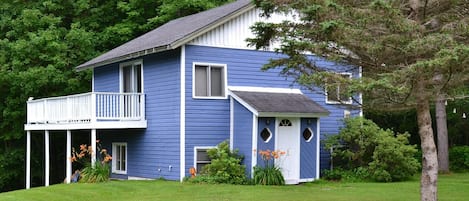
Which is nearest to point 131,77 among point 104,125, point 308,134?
point 104,125

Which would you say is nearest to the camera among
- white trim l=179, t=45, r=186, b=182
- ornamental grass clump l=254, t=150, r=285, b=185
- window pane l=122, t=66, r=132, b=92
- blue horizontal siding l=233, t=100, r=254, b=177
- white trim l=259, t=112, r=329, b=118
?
ornamental grass clump l=254, t=150, r=285, b=185

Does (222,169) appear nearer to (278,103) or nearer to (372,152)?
(278,103)

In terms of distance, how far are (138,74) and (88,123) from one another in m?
2.71

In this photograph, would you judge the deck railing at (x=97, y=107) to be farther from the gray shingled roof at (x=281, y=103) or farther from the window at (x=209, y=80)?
the gray shingled roof at (x=281, y=103)

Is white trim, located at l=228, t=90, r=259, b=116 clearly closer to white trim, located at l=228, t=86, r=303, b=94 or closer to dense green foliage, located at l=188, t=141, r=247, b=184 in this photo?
white trim, located at l=228, t=86, r=303, b=94

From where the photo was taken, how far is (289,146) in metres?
19.6

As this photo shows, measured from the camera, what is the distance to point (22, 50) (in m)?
26.6

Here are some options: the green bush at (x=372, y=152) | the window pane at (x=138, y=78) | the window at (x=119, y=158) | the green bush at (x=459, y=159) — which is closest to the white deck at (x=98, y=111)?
the window pane at (x=138, y=78)

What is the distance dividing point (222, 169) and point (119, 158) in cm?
600

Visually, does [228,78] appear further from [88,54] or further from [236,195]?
[88,54]

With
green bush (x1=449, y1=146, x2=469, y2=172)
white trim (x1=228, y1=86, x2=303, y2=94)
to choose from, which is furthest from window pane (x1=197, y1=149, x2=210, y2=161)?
green bush (x1=449, y1=146, x2=469, y2=172)

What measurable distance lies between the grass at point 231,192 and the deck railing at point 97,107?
2.58 meters

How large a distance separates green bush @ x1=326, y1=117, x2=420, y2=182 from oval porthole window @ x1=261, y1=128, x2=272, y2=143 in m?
2.31

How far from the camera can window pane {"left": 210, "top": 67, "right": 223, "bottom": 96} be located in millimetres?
19984
